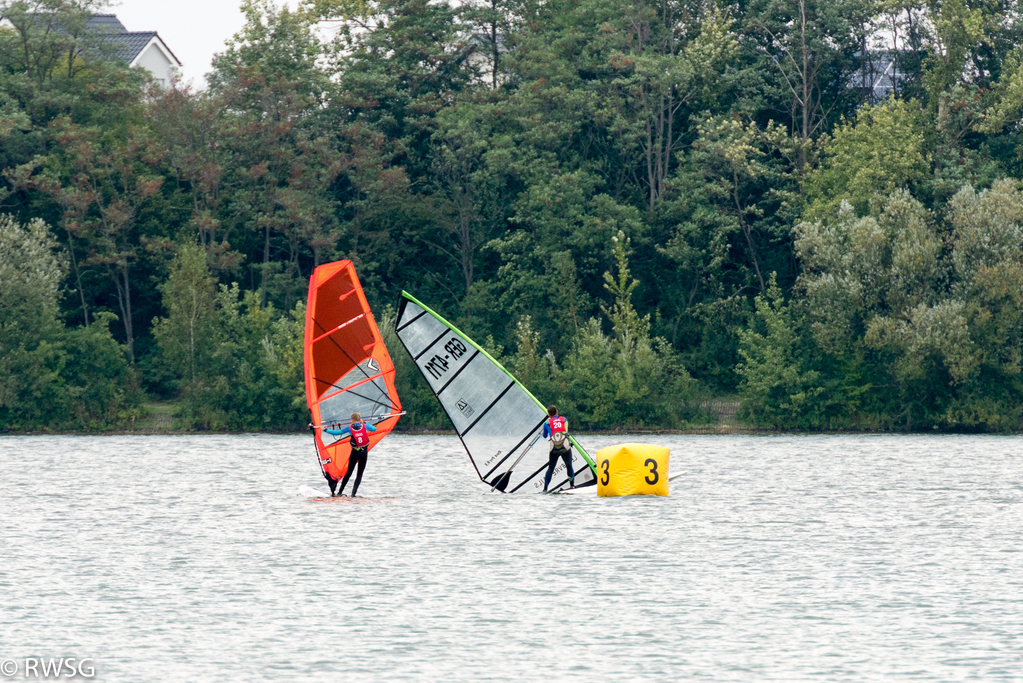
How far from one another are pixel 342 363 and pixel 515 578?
8233 mm

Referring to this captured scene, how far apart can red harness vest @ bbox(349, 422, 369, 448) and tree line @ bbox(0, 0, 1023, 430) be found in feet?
73.9

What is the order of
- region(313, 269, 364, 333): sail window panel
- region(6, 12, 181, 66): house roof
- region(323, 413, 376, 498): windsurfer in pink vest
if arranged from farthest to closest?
1. region(6, 12, 181, 66): house roof
2. region(313, 269, 364, 333): sail window panel
3. region(323, 413, 376, 498): windsurfer in pink vest

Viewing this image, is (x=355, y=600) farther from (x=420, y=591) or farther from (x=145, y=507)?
(x=145, y=507)

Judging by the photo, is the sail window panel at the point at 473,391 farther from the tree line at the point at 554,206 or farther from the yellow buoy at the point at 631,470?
the tree line at the point at 554,206

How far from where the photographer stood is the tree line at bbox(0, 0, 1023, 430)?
147 ft

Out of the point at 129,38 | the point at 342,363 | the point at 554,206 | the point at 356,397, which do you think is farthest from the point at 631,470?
the point at 129,38

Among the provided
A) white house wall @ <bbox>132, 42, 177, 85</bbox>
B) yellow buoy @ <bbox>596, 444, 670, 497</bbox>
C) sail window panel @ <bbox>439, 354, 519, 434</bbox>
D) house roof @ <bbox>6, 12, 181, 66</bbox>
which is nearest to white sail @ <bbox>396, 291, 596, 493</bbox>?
sail window panel @ <bbox>439, 354, 519, 434</bbox>

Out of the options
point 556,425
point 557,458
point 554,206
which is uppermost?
point 554,206

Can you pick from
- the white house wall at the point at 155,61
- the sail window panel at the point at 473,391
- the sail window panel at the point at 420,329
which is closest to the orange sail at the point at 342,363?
the sail window panel at the point at 420,329

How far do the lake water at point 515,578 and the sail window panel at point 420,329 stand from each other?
3.12 m

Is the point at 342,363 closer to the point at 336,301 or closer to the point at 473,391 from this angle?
the point at 336,301

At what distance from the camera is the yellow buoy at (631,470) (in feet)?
82.2

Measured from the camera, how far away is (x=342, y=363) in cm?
2556

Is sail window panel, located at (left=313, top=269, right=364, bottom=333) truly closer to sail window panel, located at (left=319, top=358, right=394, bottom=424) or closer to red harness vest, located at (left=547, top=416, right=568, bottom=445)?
sail window panel, located at (left=319, top=358, right=394, bottom=424)
